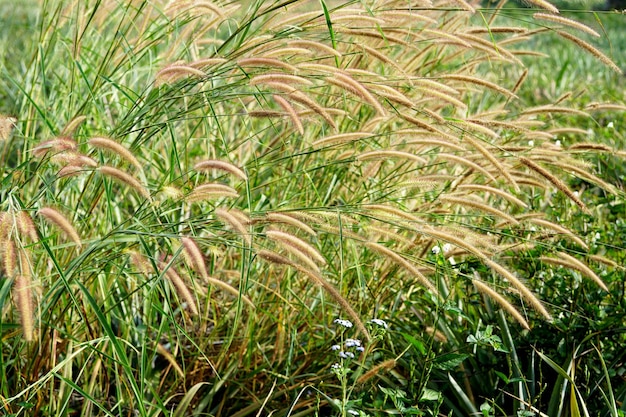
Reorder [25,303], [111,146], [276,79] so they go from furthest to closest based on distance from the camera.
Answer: [276,79] < [111,146] < [25,303]

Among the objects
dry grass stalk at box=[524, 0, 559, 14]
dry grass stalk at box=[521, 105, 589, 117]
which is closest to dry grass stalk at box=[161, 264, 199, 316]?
dry grass stalk at box=[524, 0, 559, 14]

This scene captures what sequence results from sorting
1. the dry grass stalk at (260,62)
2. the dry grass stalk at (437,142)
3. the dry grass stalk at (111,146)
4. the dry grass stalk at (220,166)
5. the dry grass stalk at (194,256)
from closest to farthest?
the dry grass stalk at (194,256), the dry grass stalk at (111,146), the dry grass stalk at (220,166), the dry grass stalk at (260,62), the dry grass stalk at (437,142)

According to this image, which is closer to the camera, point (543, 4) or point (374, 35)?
point (543, 4)

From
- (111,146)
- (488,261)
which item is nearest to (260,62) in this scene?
(111,146)

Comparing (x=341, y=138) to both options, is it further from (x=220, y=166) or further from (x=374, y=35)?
(x=220, y=166)

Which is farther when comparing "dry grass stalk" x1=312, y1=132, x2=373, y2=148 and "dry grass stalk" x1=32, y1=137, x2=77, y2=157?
"dry grass stalk" x1=312, y1=132, x2=373, y2=148

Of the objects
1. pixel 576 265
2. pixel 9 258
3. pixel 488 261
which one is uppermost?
pixel 9 258

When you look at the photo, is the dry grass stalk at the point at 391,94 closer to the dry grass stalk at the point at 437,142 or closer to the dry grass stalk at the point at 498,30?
the dry grass stalk at the point at 437,142

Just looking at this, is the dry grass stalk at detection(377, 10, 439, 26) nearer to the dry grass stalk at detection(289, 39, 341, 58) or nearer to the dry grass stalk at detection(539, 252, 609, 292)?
the dry grass stalk at detection(289, 39, 341, 58)

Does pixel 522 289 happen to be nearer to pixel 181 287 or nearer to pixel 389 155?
pixel 389 155

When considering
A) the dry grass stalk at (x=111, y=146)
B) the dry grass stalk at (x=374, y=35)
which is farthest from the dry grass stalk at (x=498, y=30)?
the dry grass stalk at (x=111, y=146)

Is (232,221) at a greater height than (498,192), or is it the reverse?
(232,221)

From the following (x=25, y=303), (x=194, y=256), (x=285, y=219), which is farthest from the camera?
(x=285, y=219)

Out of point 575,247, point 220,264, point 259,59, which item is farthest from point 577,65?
point 259,59
